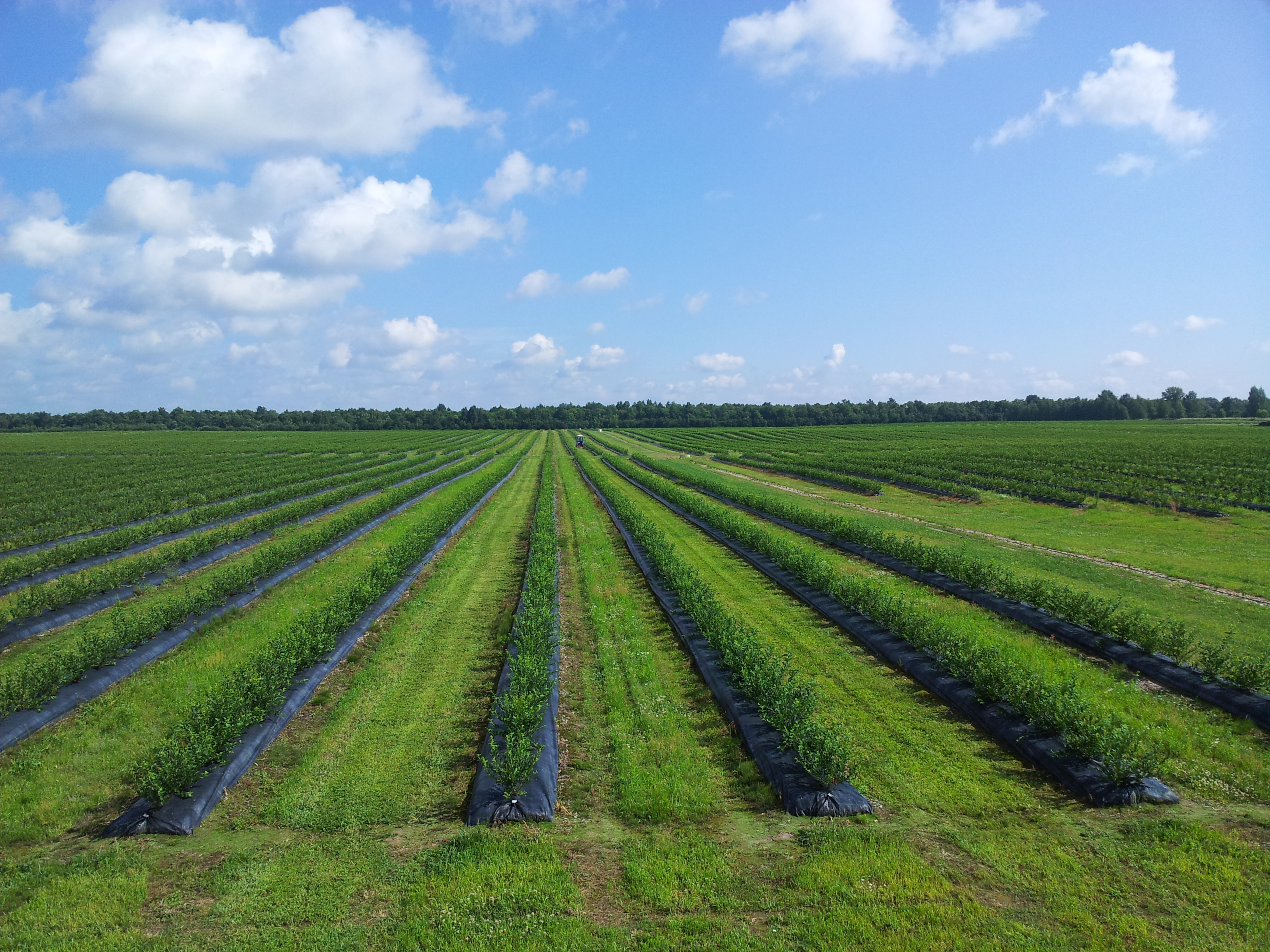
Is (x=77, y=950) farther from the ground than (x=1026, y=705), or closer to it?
closer to it

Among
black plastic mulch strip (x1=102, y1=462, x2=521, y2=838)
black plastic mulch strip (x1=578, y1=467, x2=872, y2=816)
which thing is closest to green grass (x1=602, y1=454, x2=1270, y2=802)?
black plastic mulch strip (x1=578, y1=467, x2=872, y2=816)

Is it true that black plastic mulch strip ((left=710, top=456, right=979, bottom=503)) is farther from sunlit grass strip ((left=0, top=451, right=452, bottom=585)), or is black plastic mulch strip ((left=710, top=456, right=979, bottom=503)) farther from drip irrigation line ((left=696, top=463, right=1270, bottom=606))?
sunlit grass strip ((left=0, top=451, right=452, bottom=585))

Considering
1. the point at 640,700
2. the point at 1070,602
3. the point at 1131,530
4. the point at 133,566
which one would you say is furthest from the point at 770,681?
the point at 1131,530

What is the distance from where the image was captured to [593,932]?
5.70 m

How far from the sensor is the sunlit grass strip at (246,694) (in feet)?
24.7

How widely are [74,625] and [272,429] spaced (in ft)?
519

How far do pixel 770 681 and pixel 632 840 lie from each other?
3.35m

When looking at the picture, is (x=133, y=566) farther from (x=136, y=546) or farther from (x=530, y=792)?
(x=530, y=792)

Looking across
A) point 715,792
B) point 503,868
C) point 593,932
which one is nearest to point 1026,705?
point 715,792

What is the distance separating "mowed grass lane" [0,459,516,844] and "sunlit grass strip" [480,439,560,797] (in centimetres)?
478

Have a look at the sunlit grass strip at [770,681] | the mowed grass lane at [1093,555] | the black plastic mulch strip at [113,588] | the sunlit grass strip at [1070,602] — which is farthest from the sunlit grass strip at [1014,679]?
Answer: the black plastic mulch strip at [113,588]

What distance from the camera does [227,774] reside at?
8.05 metres

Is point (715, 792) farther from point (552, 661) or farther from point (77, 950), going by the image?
point (77, 950)

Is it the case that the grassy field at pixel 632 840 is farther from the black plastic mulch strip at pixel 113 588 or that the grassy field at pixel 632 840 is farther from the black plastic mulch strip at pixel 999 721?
the black plastic mulch strip at pixel 113 588
